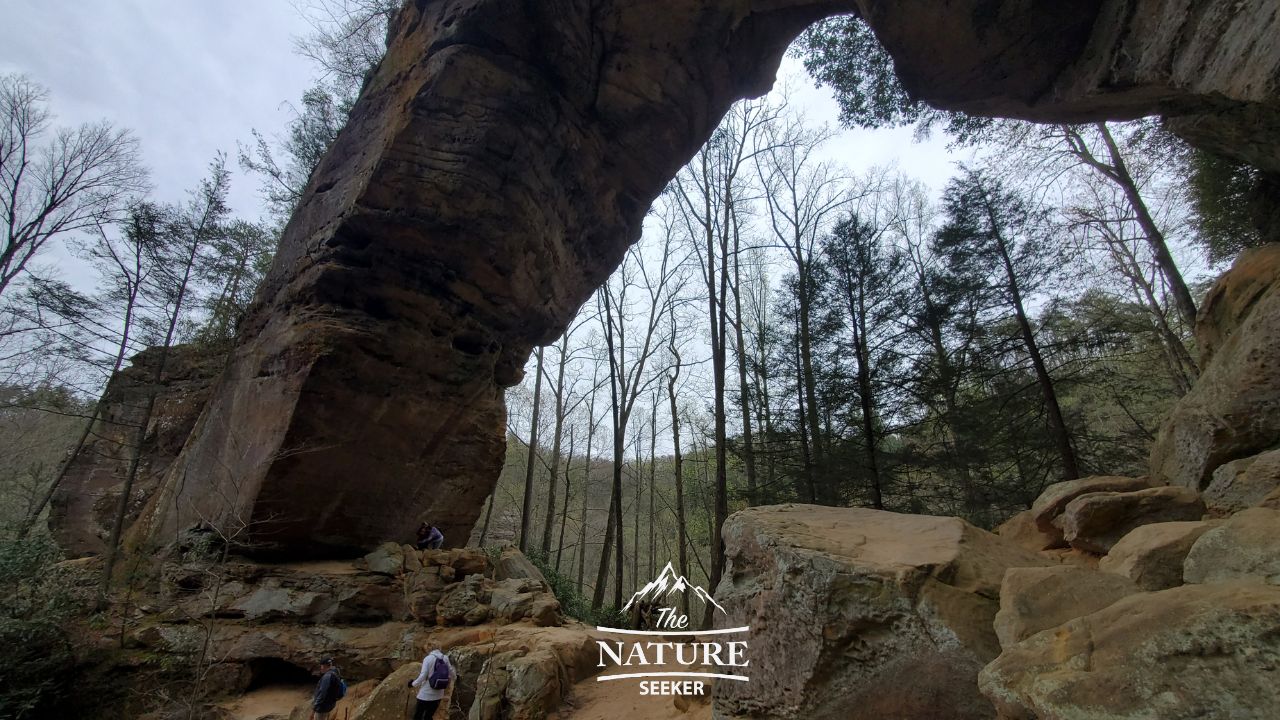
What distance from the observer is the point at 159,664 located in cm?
648

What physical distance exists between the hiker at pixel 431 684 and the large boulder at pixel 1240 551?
6.41 m

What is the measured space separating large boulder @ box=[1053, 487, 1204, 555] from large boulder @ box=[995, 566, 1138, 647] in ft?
5.54

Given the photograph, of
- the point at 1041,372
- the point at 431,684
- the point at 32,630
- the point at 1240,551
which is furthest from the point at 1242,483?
the point at 32,630

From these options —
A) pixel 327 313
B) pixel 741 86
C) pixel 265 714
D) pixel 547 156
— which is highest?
pixel 741 86

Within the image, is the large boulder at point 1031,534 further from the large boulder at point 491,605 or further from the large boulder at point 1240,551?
the large boulder at point 491,605

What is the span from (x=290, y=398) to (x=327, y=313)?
4.82 ft

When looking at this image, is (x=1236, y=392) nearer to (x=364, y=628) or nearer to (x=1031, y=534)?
(x=1031, y=534)

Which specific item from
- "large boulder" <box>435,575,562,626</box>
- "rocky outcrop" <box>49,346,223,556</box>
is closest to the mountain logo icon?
"large boulder" <box>435,575,562,626</box>

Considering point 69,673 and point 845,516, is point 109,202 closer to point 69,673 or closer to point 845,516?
point 69,673

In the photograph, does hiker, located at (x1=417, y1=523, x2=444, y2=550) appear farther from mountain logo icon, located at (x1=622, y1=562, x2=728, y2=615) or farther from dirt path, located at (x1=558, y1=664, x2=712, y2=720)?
dirt path, located at (x1=558, y1=664, x2=712, y2=720)

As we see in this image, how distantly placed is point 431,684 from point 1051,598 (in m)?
5.97

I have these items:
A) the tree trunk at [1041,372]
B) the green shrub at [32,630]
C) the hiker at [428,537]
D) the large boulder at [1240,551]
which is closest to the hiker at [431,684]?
the hiker at [428,537]

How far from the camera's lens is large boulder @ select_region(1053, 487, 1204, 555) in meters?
3.67

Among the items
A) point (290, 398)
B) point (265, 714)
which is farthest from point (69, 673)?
point (290, 398)
